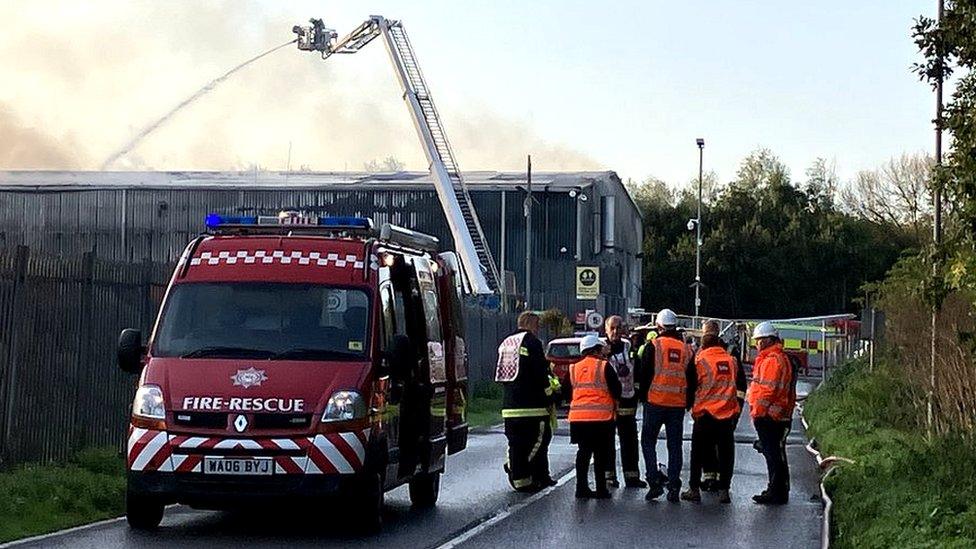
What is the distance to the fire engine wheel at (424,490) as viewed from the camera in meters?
15.7

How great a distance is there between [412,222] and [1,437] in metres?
52.6

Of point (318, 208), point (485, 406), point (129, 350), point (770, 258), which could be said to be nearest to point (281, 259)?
point (129, 350)

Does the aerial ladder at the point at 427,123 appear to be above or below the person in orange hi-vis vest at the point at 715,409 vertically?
above

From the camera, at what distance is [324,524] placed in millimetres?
14219

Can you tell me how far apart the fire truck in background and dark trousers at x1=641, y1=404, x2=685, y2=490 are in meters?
3.07

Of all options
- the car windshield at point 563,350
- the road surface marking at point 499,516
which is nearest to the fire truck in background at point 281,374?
the road surface marking at point 499,516

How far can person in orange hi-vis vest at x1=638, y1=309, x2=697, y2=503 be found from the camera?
17.5 metres

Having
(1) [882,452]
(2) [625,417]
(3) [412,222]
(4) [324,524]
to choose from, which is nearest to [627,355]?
(2) [625,417]

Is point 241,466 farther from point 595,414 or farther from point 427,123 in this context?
point 427,123

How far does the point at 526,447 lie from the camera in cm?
1797

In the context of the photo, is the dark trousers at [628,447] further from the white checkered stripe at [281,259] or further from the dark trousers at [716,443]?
the white checkered stripe at [281,259]

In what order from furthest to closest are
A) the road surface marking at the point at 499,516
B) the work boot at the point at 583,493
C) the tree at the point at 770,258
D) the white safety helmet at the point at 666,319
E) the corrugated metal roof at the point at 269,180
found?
the tree at the point at 770,258 < the corrugated metal roof at the point at 269,180 < the white safety helmet at the point at 666,319 < the work boot at the point at 583,493 < the road surface marking at the point at 499,516

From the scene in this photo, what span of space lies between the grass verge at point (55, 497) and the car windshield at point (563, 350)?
20.3 m

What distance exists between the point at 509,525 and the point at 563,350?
22240mm
